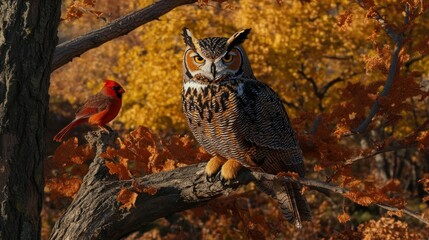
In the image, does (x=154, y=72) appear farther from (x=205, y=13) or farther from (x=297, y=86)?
(x=297, y=86)

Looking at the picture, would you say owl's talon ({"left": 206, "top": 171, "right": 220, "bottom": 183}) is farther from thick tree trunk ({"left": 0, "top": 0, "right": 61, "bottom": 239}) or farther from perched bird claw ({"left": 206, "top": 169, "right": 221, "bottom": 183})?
thick tree trunk ({"left": 0, "top": 0, "right": 61, "bottom": 239})

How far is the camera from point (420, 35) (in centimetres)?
1132

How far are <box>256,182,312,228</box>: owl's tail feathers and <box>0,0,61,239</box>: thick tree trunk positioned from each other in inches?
72.2

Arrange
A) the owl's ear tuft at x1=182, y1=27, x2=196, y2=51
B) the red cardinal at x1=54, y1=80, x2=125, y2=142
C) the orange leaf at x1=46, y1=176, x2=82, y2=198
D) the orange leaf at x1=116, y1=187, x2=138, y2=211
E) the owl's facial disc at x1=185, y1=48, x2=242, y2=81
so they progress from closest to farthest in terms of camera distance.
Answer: the orange leaf at x1=116, y1=187, x2=138, y2=211
the owl's facial disc at x1=185, y1=48, x2=242, y2=81
the owl's ear tuft at x1=182, y1=27, x2=196, y2=51
the orange leaf at x1=46, y1=176, x2=82, y2=198
the red cardinal at x1=54, y1=80, x2=125, y2=142

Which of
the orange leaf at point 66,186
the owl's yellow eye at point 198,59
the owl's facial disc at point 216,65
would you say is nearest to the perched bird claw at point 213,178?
the owl's facial disc at point 216,65

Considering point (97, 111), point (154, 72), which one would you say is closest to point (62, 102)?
point (154, 72)

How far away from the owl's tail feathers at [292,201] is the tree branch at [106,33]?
6.38 feet

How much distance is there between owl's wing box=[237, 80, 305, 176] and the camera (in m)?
4.06

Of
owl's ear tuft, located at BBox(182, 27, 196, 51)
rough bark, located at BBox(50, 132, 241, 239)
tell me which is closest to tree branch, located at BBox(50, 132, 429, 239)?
rough bark, located at BBox(50, 132, 241, 239)

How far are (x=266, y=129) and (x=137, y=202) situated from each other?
0.99 metres

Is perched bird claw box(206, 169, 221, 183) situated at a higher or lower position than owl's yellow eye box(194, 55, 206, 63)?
lower

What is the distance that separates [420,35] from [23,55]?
369 inches

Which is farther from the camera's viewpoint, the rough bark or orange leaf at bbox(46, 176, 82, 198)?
orange leaf at bbox(46, 176, 82, 198)

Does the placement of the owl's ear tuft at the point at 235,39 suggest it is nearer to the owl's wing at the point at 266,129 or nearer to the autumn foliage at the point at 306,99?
the owl's wing at the point at 266,129
